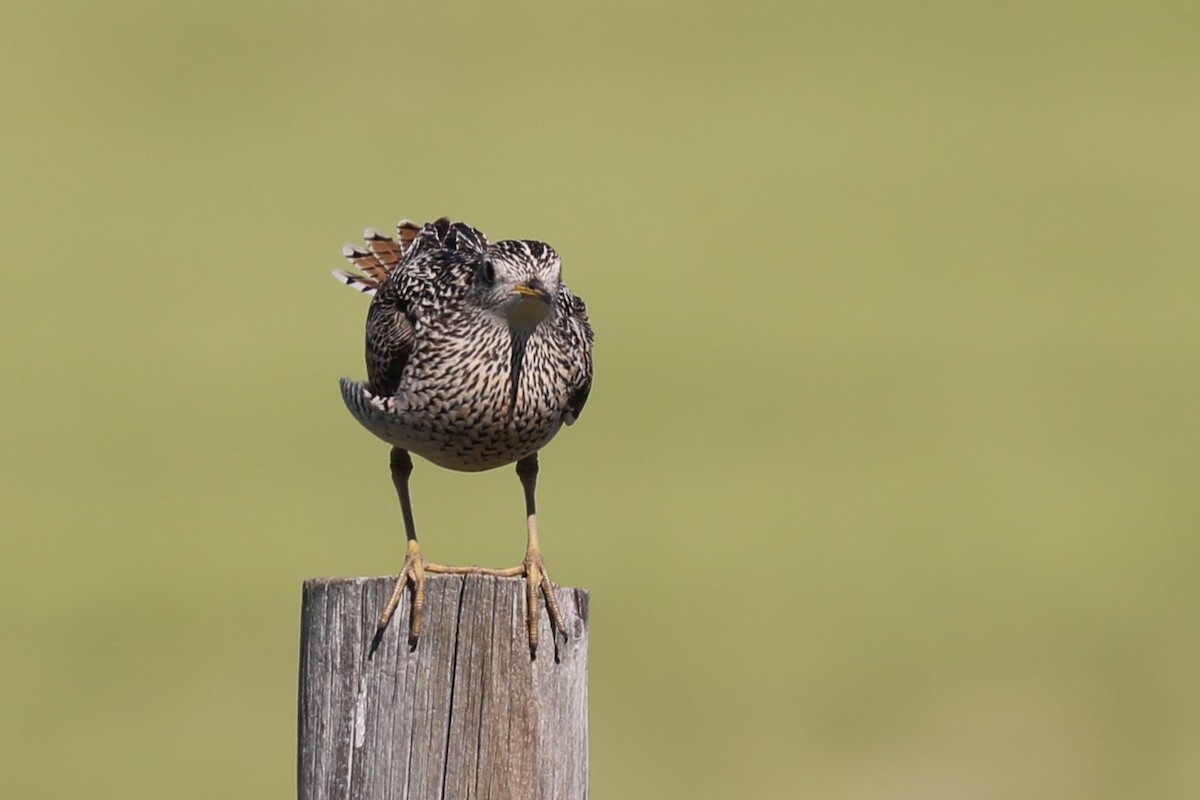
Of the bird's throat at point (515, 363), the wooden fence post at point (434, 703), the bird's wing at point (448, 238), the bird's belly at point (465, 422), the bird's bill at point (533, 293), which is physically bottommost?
the wooden fence post at point (434, 703)

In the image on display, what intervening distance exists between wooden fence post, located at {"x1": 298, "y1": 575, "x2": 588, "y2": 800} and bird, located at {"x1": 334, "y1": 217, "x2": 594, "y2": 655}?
1228 mm

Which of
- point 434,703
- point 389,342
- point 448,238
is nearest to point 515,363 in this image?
point 389,342

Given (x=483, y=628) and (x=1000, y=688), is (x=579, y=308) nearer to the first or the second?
(x=483, y=628)

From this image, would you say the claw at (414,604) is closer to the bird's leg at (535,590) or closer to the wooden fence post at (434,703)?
the wooden fence post at (434,703)

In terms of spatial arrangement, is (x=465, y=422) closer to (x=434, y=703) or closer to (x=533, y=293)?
(x=533, y=293)

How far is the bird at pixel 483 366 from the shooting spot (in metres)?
7.37

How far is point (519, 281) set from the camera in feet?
24.2

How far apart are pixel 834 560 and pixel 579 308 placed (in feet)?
29.3

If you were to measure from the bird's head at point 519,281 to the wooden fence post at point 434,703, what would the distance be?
1.65 meters

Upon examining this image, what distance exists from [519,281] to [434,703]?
2010 mm

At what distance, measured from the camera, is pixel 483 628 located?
5.80m

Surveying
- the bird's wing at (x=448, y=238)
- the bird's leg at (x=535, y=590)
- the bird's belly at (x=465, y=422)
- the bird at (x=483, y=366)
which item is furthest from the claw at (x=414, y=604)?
the bird's wing at (x=448, y=238)

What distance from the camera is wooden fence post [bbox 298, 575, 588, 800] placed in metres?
5.72

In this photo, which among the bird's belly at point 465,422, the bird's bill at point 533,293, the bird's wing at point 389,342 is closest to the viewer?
the bird's bill at point 533,293
